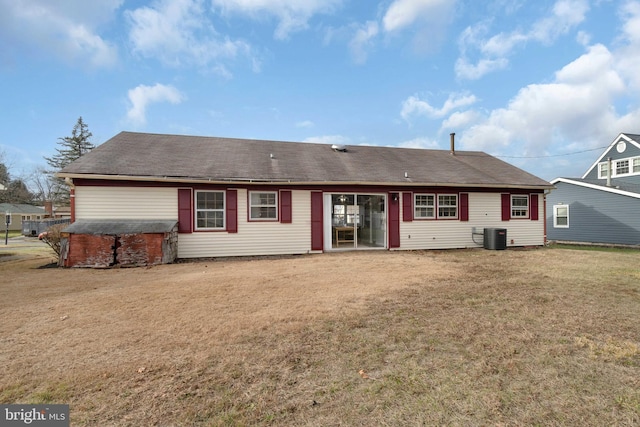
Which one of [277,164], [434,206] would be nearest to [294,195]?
[277,164]

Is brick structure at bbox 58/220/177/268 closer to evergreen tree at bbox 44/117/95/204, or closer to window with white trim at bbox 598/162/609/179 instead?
window with white trim at bbox 598/162/609/179

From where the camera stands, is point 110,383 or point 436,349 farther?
point 436,349

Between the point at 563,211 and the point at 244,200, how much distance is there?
19.9 m

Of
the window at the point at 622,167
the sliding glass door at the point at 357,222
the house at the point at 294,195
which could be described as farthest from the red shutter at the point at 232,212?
the window at the point at 622,167

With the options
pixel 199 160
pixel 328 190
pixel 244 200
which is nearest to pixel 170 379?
pixel 244 200

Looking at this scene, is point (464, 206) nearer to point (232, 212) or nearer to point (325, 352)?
point (232, 212)

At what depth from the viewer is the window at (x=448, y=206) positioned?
41.7 feet

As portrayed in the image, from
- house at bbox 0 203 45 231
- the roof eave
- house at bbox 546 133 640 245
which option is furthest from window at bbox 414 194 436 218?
house at bbox 0 203 45 231

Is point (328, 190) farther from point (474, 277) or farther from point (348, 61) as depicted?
point (348, 61)

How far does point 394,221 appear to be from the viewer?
12.3m

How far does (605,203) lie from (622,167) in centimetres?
531

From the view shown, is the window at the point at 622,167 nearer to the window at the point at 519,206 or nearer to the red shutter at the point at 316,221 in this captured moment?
the window at the point at 519,206

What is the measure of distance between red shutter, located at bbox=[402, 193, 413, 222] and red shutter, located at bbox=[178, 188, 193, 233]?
8.14 m

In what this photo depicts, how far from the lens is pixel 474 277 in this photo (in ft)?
22.9
